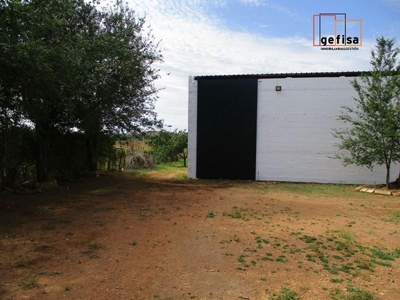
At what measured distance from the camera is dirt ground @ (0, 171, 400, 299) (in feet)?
10.9

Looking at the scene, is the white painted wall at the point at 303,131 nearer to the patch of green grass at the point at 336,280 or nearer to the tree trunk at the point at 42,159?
the tree trunk at the point at 42,159

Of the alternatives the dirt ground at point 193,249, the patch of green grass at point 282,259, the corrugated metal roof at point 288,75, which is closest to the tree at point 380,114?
the corrugated metal roof at point 288,75

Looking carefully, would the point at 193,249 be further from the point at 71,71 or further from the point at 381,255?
the point at 71,71

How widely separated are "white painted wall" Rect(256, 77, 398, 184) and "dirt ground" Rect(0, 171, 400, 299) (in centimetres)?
514

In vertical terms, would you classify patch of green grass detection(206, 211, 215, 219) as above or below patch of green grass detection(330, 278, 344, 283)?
above

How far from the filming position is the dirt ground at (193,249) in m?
3.33

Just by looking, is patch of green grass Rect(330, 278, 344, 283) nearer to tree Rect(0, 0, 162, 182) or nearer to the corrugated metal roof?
tree Rect(0, 0, 162, 182)

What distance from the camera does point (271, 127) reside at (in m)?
13.7

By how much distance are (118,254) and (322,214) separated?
4726 mm

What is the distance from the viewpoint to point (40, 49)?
17.9 feet

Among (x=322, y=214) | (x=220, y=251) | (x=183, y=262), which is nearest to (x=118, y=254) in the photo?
(x=183, y=262)

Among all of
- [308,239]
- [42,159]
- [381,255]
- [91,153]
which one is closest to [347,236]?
[308,239]

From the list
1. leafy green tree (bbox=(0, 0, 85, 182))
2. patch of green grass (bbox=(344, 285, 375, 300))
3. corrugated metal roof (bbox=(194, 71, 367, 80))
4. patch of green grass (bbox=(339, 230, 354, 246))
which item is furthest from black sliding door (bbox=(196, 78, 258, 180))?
patch of green grass (bbox=(344, 285, 375, 300))

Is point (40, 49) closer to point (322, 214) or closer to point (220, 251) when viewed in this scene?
point (220, 251)
